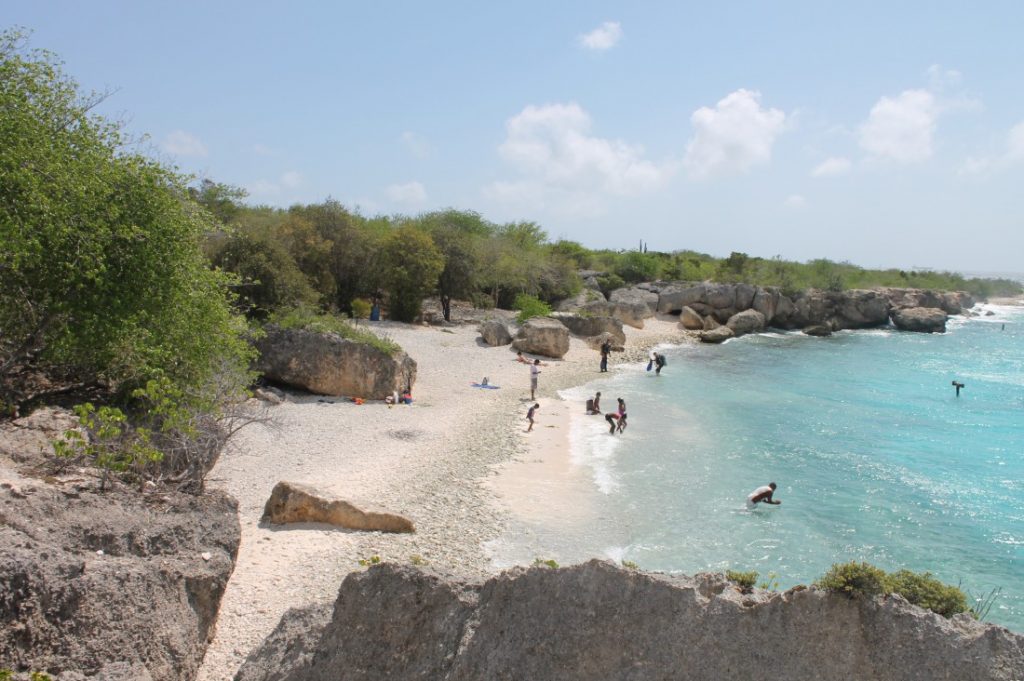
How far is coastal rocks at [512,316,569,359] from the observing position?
38.3m

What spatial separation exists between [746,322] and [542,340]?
29.1 m

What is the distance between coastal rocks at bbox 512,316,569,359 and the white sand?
23.3 ft

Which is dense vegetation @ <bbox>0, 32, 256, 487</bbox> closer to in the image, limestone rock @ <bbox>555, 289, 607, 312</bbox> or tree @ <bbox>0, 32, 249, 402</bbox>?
tree @ <bbox>0, 32, 249, 402</bbox>

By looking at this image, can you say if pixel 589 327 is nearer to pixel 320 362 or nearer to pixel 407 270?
pixel 407 270

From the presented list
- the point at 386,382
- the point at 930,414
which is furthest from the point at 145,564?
the point at 930,414

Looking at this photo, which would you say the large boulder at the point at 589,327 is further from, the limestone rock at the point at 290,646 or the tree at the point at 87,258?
the limestone rock at the point at 290,646

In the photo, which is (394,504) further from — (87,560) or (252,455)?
(87,560)

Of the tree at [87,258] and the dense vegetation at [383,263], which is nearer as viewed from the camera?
the tree at [87,258]

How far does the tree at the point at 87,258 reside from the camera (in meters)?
11.4

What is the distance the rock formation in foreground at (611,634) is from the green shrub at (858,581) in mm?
101

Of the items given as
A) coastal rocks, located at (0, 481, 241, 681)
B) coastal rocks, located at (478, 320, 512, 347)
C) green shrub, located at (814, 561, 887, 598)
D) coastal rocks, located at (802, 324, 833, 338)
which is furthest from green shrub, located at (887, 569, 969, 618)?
coastal rocks, located at (802, 324, 833, 338)

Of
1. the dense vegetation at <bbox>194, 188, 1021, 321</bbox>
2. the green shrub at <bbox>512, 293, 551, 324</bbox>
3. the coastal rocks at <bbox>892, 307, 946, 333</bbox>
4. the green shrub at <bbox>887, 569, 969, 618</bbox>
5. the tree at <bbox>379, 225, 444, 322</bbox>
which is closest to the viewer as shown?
the green shrub at <bbox>887, 569, 969, 618</bbox>

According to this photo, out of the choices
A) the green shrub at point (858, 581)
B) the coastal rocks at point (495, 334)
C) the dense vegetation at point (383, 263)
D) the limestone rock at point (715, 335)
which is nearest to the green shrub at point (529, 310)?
the dense vegetation at point (383, 263)

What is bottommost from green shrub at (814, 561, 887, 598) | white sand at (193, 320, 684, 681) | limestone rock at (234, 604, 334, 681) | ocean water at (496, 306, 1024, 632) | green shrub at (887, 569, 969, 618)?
ocean water at (496, 306, 1024, 632)
